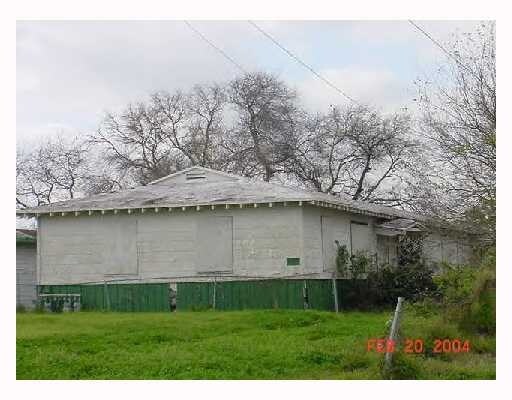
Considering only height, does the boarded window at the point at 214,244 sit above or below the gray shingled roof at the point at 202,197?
below

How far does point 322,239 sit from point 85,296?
617 cm

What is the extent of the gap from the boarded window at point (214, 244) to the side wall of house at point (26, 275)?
17.7 feet

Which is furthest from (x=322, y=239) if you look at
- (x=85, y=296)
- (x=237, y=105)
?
(x=237, y=105)

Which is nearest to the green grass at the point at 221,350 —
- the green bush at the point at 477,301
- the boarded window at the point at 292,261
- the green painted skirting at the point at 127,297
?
A: the green bush at the point at 477,301

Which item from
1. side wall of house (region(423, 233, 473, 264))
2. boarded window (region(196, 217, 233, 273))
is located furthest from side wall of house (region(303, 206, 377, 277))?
boarded window (region(196, 217, 233, 273))

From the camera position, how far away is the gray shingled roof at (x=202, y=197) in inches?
859

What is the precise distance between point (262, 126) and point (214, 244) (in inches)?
816

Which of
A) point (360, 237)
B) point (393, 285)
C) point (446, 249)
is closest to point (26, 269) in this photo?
point (360, 237)

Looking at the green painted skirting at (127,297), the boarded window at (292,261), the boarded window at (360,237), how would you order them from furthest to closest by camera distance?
the boarded window at (360,237) → the green painted skirting at (127,297) → the boarded window at (292,261)

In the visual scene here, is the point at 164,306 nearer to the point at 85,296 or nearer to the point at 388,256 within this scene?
the point at 85,296

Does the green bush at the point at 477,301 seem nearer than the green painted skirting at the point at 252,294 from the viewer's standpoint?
Yes

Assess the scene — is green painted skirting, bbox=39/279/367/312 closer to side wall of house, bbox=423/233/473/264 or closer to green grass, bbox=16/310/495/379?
side wall of house, bbox=423/233/473/264

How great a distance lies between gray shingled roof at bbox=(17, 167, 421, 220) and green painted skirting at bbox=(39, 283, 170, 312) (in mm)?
1973

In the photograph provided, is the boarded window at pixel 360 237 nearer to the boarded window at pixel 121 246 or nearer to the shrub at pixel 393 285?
the shrub at pixel 393 285
